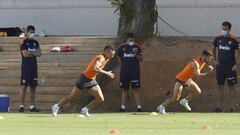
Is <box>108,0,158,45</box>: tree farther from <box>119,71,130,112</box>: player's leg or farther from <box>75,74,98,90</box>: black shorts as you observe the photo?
<box>75,74,98,90</box>: black shorts

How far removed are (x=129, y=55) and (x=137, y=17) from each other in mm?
4010

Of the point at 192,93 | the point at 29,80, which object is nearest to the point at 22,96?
the point at 29,80

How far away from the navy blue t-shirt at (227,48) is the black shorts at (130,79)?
247cm

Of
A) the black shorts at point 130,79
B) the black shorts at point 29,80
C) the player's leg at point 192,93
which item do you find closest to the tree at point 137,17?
the black shorts at point 130,79

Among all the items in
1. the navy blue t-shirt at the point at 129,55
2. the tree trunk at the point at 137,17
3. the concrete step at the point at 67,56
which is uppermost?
the tree trunk at the point at 137,17

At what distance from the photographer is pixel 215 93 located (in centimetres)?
2656

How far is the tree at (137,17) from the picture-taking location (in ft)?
95.5

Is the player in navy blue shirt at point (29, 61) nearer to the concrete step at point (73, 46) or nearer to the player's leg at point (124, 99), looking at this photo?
the player's leg at point (124, 99)

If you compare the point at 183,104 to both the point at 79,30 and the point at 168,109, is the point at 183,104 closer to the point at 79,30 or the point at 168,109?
the point at 168,109

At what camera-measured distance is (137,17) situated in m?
29.1

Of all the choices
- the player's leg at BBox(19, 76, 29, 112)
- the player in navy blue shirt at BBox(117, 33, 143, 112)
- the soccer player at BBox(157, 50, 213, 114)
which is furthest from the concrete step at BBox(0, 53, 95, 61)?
the soccer player at BBox(157, 50, 213, 114)

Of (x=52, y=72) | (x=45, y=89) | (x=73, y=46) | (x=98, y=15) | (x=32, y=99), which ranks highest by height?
(x=98, y=15)

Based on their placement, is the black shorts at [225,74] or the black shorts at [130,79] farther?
the black shorts at [130,79]

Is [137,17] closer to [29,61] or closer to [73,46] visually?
[73,46]
